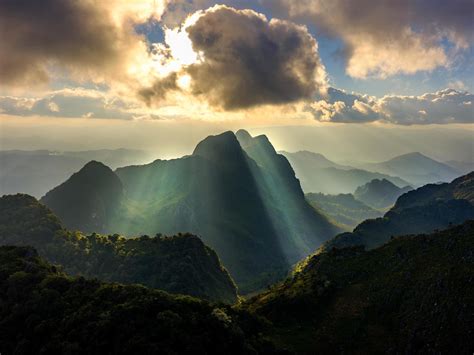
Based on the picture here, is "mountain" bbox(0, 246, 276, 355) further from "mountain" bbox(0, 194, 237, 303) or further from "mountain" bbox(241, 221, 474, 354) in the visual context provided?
"mountain" bbox(0, 194, 237, 303)

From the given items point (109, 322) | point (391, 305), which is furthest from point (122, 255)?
point (391, 305)

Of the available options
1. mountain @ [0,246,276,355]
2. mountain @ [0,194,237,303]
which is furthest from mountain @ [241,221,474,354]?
mountain @ [0,194,237,303]

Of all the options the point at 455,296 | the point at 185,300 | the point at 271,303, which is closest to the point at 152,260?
the point at 271,303

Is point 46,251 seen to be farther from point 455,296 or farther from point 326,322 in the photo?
point 455,296

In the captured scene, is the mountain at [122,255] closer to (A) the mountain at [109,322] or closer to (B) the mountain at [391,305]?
(B) the mountain at [391,305]

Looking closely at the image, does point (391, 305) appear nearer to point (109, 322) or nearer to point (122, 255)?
point (109, 322)
